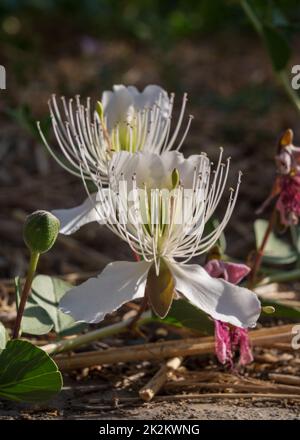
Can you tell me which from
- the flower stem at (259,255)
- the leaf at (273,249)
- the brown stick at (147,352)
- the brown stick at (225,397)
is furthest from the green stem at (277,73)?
the brown stick at (225,397)

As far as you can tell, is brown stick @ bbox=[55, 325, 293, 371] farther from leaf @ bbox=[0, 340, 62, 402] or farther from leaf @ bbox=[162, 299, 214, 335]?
leaf @ bbox=[0, 340, 62, 402]

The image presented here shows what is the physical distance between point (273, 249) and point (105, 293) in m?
0.71

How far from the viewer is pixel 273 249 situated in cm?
203

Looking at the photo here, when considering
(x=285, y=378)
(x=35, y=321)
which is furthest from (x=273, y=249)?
(x=35, y=321)

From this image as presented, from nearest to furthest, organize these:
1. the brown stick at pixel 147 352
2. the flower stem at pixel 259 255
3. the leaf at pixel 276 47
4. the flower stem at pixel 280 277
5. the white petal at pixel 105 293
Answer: the white petal at pixel 105 293 → the brown stick at pixel 147 352 → the flower stem at pixel 259 255 → the flower stem at pixel 280 277 → the leaf at pixel 276 47

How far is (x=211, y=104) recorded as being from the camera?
120 inches

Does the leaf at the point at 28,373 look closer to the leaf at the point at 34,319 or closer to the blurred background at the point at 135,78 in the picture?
the leaf at the point at 34,319

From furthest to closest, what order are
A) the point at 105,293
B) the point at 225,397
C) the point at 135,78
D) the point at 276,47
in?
the point at 135,78 → the point at 276,47 → the point at 225,397 → the point at 105,293

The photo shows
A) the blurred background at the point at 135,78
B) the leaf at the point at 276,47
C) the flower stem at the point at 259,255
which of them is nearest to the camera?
the flower stem at the point at 259,255

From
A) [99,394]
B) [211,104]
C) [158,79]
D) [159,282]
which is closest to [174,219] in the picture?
[159,282]

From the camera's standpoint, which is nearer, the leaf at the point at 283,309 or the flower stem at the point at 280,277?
the leaf at the point at 283,309

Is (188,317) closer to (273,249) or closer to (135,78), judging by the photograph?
(273,249)

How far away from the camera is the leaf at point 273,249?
77.8 inches

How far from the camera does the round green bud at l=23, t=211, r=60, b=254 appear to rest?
144cm
